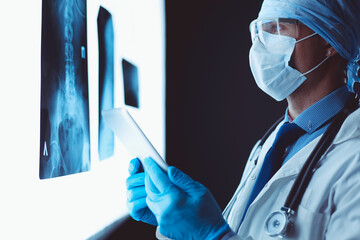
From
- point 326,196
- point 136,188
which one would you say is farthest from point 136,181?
point 326,196

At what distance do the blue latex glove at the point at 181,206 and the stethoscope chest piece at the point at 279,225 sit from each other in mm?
110

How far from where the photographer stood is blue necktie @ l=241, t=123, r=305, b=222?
1064 millimetres

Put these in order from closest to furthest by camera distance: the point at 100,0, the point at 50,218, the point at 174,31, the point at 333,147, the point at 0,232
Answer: the point at 0,232, the point at 50,218, the point at 333,147, the point at 100,0, the point at 174,31

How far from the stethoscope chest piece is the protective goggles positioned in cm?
58

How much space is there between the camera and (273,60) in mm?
1113

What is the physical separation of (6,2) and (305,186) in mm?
798

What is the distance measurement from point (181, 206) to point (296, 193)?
0.31 m

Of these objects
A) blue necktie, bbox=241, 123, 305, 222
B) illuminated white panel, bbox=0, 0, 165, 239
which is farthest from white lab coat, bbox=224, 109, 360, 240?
illuminated white panel, bbox=0, 0, 165, 239

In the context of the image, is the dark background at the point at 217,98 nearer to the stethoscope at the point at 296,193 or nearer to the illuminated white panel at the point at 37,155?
the illuminated white panel at the point at 37,155

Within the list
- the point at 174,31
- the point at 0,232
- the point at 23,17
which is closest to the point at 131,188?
the point at 0,232

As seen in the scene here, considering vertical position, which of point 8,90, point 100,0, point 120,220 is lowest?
point 120,220

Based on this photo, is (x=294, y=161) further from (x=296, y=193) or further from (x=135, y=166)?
(x=135, y=166)

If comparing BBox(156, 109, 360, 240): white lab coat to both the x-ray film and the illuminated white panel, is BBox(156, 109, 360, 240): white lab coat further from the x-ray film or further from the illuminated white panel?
the x-ray film

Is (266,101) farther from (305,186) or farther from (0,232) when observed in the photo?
(0,232)
